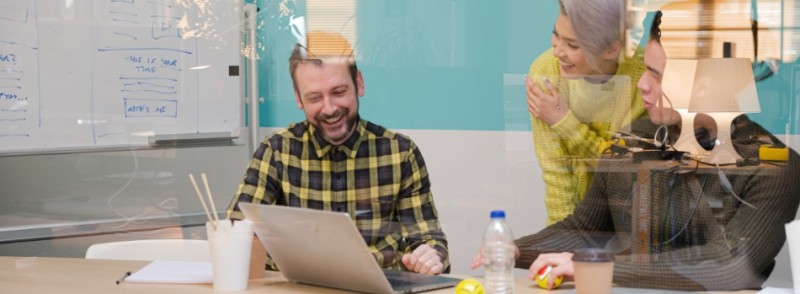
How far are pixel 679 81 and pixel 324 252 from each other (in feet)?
5.27

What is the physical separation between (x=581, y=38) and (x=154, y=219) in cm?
204

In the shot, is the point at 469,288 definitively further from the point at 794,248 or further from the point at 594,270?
the point at 794,248

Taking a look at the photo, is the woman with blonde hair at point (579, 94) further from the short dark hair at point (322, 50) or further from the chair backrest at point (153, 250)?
the chair backrest at point (153, 250)

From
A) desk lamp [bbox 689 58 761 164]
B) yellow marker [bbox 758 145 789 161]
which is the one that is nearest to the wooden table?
yellow marker [bbox 758 145 789 161]

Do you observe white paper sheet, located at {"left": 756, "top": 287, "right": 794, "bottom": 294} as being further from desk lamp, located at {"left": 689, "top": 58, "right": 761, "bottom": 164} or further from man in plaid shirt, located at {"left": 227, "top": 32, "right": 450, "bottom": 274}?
man in plaid shirt, located at {"left": 227, "top": 32, "right": 450, "bottom": 274}

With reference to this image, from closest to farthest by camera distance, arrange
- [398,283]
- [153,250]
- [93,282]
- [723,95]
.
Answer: [398,283]
[93,282]
[153,250]
[723,95]

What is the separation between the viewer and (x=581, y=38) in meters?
3.52

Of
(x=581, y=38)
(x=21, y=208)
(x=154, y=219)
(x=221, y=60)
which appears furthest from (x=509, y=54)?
(x=21, y=208)

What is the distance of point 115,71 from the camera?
4199 millimetres

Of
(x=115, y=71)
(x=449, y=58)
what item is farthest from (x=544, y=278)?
(x=115, y=71)

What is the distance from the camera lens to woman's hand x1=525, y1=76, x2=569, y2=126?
12.0 ft

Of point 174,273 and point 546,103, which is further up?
point 546,103

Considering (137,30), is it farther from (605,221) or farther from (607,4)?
(605,221)

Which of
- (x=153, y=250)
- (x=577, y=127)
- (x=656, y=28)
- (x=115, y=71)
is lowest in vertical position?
(x=153, y=250)
